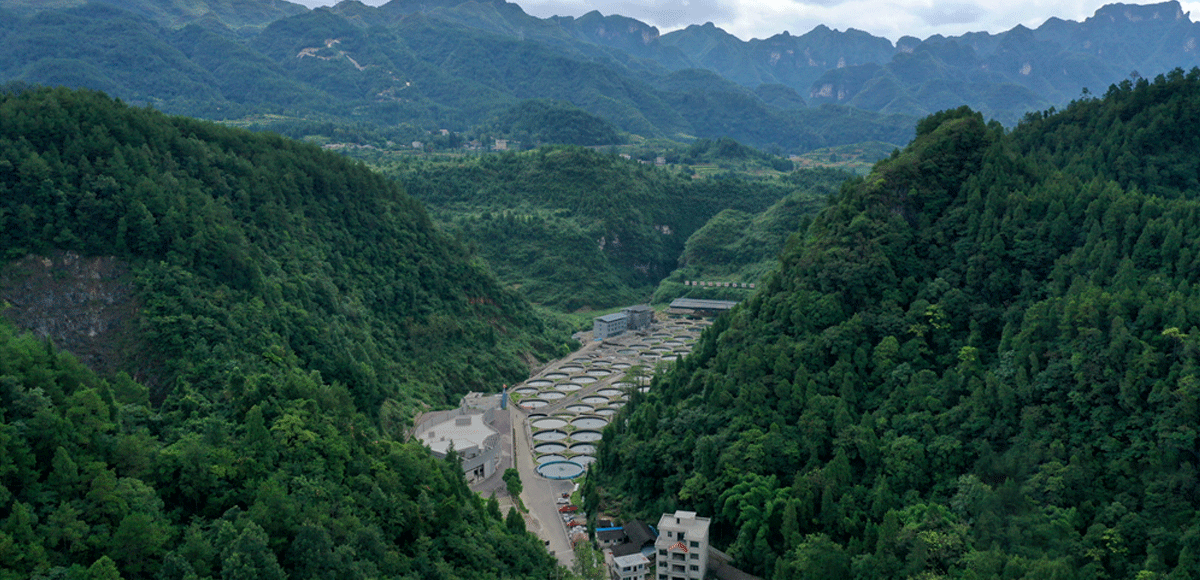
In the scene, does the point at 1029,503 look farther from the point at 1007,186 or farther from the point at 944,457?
the point at 1007,186

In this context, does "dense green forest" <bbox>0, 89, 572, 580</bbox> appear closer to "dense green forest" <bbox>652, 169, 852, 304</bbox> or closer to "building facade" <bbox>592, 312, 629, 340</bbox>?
"building facade" <bbox>592, 312, 629, 340</bbox>

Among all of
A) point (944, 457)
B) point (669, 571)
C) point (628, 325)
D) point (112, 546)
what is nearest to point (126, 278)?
point (112, 546)

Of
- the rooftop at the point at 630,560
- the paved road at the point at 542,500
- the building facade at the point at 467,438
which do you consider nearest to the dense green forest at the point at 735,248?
the paved road at the point at 542,500

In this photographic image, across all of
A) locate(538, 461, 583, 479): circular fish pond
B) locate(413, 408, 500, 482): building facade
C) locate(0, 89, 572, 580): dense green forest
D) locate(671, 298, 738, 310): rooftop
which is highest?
locate(0, 89, 572, 580): dense green forest

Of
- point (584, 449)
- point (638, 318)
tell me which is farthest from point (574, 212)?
point (584, 449)

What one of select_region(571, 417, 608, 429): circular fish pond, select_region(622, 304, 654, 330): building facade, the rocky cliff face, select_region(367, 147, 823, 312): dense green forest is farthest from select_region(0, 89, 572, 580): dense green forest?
select_region(367, 147, 823, 312): dense green forest

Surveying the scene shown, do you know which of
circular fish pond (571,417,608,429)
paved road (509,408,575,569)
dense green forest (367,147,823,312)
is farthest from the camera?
dense green forest (367,147,823,312)
